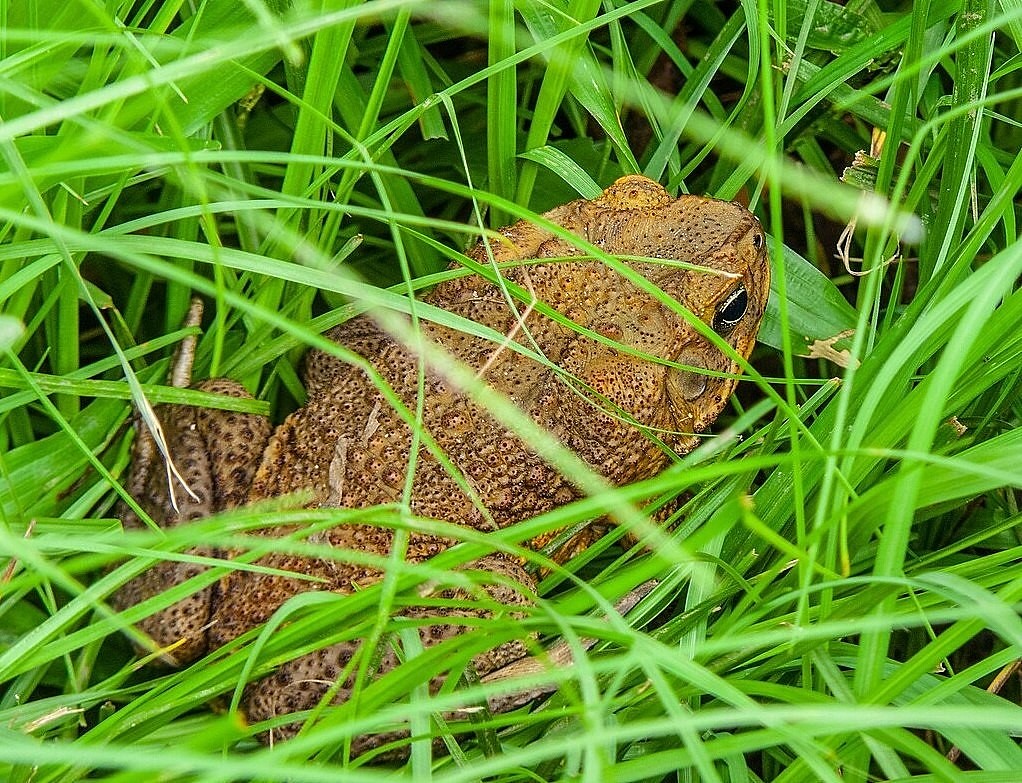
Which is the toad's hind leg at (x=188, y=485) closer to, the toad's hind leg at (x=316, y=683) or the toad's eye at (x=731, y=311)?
the toad's hind leg at (x=316, y=683)

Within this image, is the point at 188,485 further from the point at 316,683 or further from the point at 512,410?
the point at 512,410

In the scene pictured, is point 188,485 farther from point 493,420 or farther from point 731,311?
point 731,311

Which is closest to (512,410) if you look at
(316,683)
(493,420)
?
(493,420)

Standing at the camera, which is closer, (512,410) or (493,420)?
(512,410)

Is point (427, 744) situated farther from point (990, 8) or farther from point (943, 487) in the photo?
point (990, 8)

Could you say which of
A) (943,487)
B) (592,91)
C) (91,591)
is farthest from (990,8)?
(91,591)

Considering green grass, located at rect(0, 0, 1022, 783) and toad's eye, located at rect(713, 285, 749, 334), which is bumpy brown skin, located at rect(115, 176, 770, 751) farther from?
green grass, located at rect(0, 0, 1022, 783)

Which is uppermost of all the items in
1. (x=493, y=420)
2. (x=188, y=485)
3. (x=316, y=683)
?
(x=493, y=420)

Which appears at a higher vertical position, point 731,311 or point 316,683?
point 731,311
